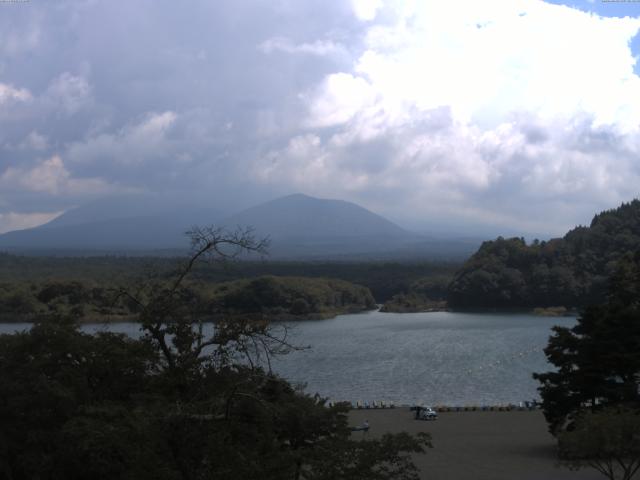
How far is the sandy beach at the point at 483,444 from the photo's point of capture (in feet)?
41.3

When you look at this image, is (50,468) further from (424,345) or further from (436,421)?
(424,345)

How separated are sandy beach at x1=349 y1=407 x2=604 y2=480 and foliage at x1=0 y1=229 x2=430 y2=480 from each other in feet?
17.5

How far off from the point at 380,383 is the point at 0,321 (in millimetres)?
30803

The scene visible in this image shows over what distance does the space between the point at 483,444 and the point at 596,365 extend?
3448 mm

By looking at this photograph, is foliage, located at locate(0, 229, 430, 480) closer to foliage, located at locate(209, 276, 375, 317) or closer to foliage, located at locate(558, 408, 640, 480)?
foliage, located at locate(558, 408, 640, 480)

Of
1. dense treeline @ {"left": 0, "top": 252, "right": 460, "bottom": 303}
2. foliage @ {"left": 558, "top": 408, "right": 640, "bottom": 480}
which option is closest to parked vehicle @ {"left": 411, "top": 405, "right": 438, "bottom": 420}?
foliage @ {"left": 558, "top": 408, "right": 640, "bottom": 480}

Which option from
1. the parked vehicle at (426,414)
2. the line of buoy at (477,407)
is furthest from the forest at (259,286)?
the parked vehicle at (426,414)

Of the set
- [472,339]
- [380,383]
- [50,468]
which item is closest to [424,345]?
[472,339]

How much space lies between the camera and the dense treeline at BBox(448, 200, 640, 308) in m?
59.6

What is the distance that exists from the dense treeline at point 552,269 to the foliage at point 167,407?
54006 millimetres

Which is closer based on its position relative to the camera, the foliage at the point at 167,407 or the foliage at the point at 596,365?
the foliage at the point at 167,407

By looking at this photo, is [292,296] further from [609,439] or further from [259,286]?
[609,439]

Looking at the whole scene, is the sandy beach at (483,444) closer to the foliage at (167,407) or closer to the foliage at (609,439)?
the foliage at (609,439)

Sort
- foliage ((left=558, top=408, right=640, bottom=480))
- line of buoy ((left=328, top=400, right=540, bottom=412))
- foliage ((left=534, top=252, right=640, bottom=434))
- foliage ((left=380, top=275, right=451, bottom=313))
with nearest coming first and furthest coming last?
foliage ((left=558, top=408, right=640, bottom=480))
foliage ((left=534, top=252, right=640, bottom=434))
line of buoy ((left=328, top=400, right=540, bottom=412))
foliage ((left=380, top=275, right=451, bottom=313))
